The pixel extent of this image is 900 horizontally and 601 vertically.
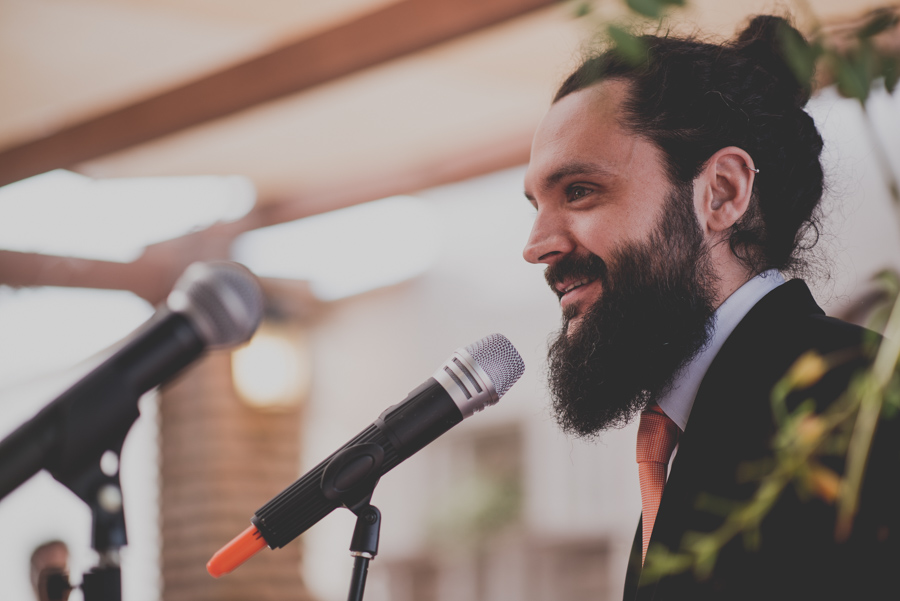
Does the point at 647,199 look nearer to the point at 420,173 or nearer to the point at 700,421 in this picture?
the point at 700,421

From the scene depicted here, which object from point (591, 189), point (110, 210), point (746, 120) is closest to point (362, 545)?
point (591, 189)

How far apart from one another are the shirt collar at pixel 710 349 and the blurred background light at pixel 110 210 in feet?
15.2

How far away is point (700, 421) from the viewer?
1.27 m

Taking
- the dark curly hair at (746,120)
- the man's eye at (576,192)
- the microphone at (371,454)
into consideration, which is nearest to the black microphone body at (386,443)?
the microphone at (371,454)

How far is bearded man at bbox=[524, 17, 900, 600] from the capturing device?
1289 millimetres

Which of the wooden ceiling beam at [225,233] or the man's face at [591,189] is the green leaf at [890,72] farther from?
the wooden ceiling beam at [225,233]

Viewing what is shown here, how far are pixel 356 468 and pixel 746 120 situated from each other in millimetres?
866

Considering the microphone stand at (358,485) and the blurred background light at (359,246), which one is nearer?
the microphone stand at (358,485)

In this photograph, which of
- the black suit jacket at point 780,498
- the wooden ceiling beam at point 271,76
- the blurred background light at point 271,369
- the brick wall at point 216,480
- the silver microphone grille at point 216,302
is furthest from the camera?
the blurred background light at point 271,369

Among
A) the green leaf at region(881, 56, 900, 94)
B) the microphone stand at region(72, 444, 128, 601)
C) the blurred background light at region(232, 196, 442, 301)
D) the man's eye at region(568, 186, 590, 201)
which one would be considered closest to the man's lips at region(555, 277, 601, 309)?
the man's eye at region(568, 186, 590, 201)

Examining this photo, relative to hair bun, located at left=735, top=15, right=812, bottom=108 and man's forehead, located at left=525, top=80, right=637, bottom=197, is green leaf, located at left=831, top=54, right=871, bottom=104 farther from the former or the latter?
hair bun, located at left=735, top=15, right=812, bottom=108

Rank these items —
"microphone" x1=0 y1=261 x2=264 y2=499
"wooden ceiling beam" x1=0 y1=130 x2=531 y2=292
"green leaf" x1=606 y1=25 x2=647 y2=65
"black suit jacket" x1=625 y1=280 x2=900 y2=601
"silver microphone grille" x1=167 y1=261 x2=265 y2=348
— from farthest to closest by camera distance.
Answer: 1. "wooden ceiling beam" x1=0 y1=130 x2=531 y2=292
2. "silver microphone grille" x1=167 y1=261 x2=265 y2=348
3. "microphone" x1=0 y1=261 x2=264 y2=499
4. "black suit jacket" x1=625 y1=280 x2=900 y2=601
5. "green leaf" x1=606 y1=25 x2=647 y2=65

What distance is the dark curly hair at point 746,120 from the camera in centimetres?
157

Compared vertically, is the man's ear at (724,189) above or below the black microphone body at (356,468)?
above
